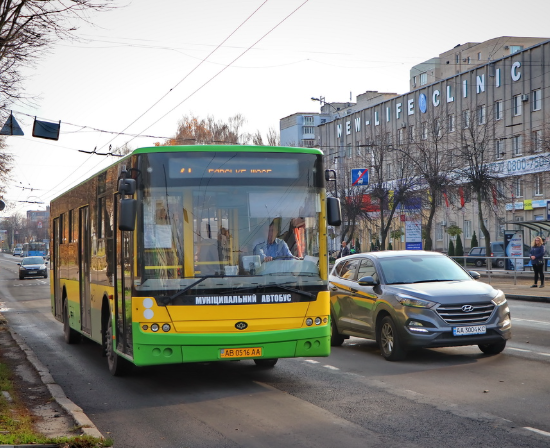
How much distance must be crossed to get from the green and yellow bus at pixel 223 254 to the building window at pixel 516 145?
50.3 metres

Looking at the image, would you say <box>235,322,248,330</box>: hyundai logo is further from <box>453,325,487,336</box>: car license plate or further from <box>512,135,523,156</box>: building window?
<box>512,135,523,156</box>: building window

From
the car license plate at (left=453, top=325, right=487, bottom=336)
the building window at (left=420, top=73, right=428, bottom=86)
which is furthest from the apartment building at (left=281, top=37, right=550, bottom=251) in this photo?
the car license plate at (left=453, top=325, right=487, bottom=336)

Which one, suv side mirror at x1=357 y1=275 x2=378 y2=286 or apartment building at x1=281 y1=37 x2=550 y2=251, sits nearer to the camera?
suv side mirror at x1=357 y1=275 x2=378 y2=286

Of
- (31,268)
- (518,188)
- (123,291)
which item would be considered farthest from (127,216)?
(518,188)

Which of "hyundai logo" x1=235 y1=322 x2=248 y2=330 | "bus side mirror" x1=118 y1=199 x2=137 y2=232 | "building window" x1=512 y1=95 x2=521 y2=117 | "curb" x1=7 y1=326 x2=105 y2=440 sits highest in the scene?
"building window" x1=512 y1=95 x2=521 y2=117

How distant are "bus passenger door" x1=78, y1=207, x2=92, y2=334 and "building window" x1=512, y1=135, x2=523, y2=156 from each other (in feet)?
158

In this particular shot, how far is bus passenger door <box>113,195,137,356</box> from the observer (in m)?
9.53

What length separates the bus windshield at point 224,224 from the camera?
9211 millimetres

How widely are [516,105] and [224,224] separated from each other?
172 feet

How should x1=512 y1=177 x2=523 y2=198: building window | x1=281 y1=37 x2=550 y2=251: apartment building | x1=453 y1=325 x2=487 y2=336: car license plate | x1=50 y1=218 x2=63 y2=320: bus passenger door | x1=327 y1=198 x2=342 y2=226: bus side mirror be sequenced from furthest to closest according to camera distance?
x1=281 y1=37 x2=550 y2=251: apartment building, x1=512 y1=177 x2=523 y2=198: building window, x1=50 y1=218 x2=63 y2=320: bus passenger door, x1=453 y1=325 x2=487 y2=336: car license plate, x1=327 y1=198 x2=342 y2=226: bus side mirror

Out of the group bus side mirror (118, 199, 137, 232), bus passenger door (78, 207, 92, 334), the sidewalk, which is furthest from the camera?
the sidewalk

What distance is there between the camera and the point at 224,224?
9.35 metres

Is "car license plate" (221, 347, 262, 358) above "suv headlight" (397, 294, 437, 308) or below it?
below

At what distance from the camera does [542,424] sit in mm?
7109
